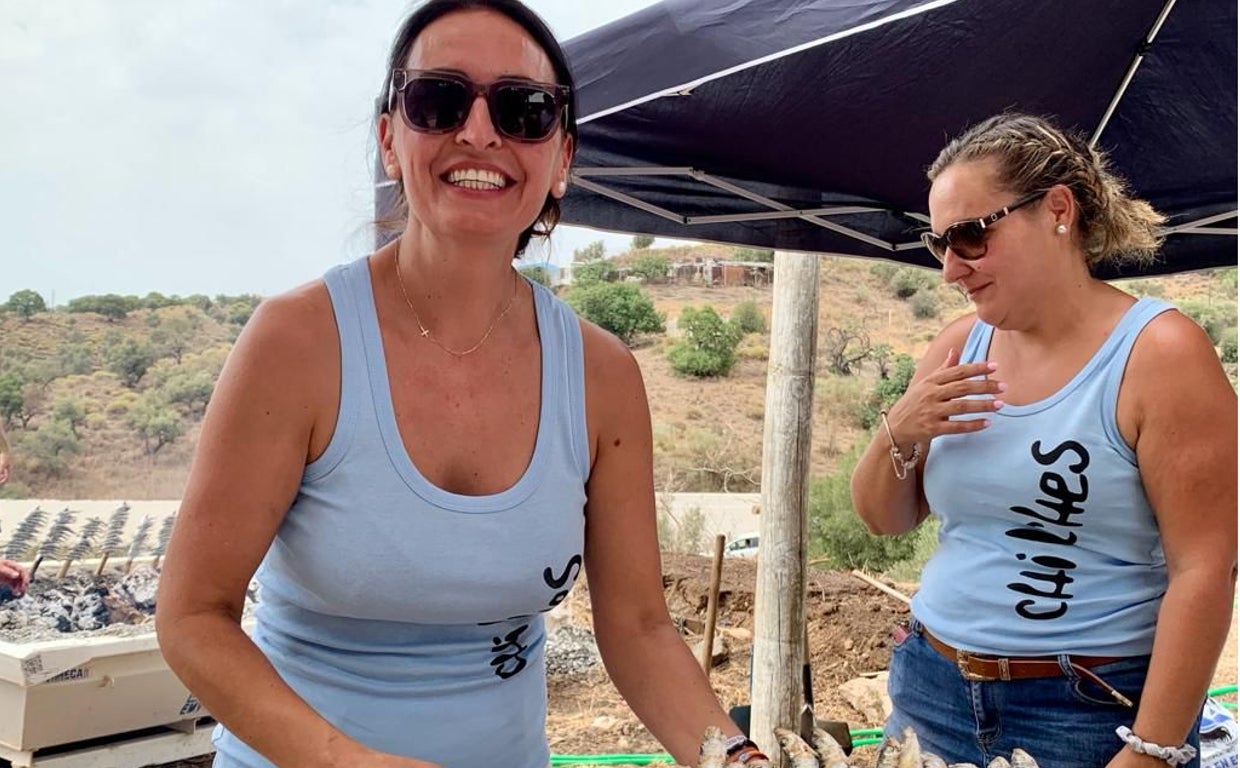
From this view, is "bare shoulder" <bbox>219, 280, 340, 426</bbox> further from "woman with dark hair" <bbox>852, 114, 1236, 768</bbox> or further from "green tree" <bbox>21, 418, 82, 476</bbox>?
"green tree" <bbox>21, 418, 82, 476</bbox>

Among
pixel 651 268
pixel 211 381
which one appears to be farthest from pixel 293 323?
pixel 651 268

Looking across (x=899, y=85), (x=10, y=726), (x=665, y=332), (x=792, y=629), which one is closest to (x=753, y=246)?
(x=899, y=85)

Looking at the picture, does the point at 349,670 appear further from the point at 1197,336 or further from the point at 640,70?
the point at 640,70

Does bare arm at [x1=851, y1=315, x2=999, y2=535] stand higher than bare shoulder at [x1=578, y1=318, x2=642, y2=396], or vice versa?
bare shoulder at [x1=578, y1=318, x2=642, y2=396]

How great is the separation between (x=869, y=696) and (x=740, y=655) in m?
1.58

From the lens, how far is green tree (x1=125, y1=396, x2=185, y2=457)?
85.8ft

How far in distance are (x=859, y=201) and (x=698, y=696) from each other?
9.36ft

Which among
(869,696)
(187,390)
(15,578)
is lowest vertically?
(869,696)

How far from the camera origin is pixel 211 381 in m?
27.7

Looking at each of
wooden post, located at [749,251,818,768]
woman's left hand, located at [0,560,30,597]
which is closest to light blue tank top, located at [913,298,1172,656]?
wooden post, located at [749,251,818,768]

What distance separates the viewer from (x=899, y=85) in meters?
3.16

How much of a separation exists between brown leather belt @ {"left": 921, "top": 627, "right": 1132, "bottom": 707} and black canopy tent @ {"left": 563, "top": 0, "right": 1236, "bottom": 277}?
1.51m

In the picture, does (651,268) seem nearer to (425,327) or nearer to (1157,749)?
(1157,749)

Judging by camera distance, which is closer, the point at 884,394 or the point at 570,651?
the point at 570,651
